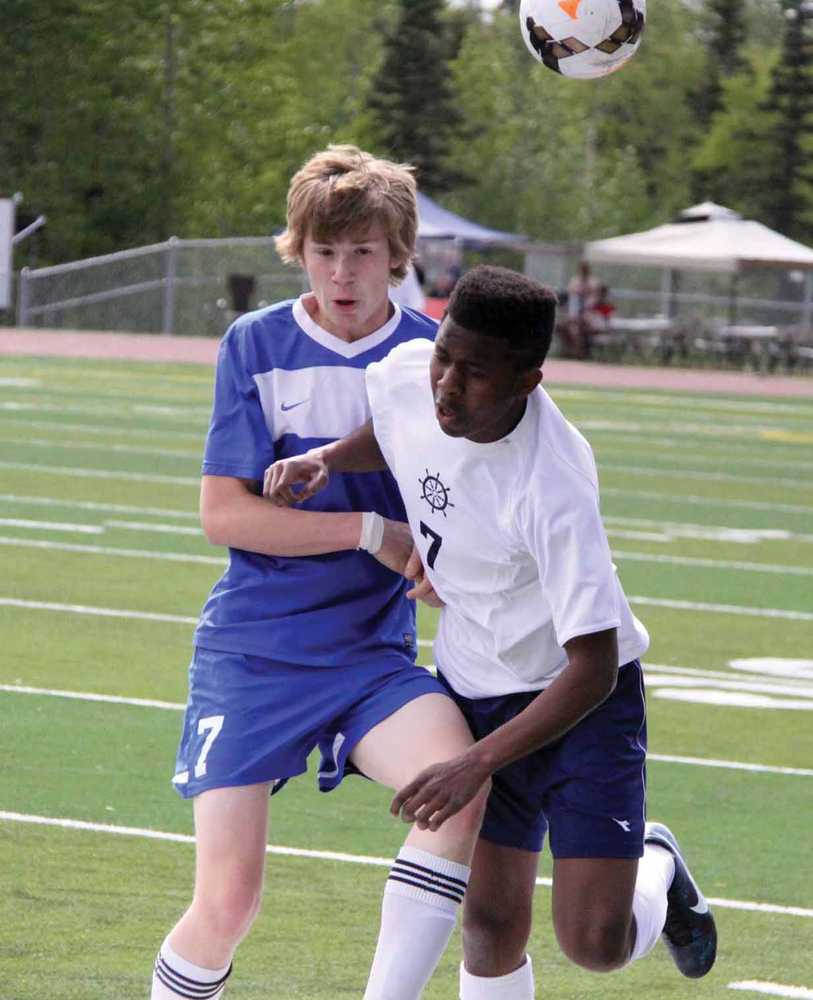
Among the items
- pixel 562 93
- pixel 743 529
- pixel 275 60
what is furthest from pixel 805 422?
pixel 562 93

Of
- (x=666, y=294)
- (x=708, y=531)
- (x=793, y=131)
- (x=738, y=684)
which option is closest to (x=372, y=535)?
(x=738, y=684)

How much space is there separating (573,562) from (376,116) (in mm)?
64454

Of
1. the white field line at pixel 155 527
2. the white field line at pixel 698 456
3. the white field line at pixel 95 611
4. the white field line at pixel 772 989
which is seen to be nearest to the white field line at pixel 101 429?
the white field line at pixel 698 456

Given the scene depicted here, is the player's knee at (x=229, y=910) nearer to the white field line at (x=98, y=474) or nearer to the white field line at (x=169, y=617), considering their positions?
the white field line at (x=169, y=617)

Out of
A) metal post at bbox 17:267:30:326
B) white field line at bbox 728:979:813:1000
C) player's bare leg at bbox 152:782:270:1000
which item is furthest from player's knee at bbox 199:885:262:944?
metal post at bbox 17:267:30:326

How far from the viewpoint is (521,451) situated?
14.3 feet

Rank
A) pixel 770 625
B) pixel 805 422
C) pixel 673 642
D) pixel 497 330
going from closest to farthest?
pixel 497 330 < pixel 673 642 < pixel 770 625 < pixel 805 422

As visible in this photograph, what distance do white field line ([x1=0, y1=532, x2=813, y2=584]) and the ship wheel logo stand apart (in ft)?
26.0

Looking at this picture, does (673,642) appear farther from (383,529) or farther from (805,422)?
(805,422)

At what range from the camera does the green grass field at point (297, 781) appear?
580cm

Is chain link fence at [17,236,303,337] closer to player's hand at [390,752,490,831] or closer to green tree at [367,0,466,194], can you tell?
green tree at [367,0,466,194]

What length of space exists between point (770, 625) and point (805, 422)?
670 inches

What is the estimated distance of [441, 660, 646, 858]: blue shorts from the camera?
457 cm

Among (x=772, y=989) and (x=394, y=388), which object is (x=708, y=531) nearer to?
(x=772, y=989)
